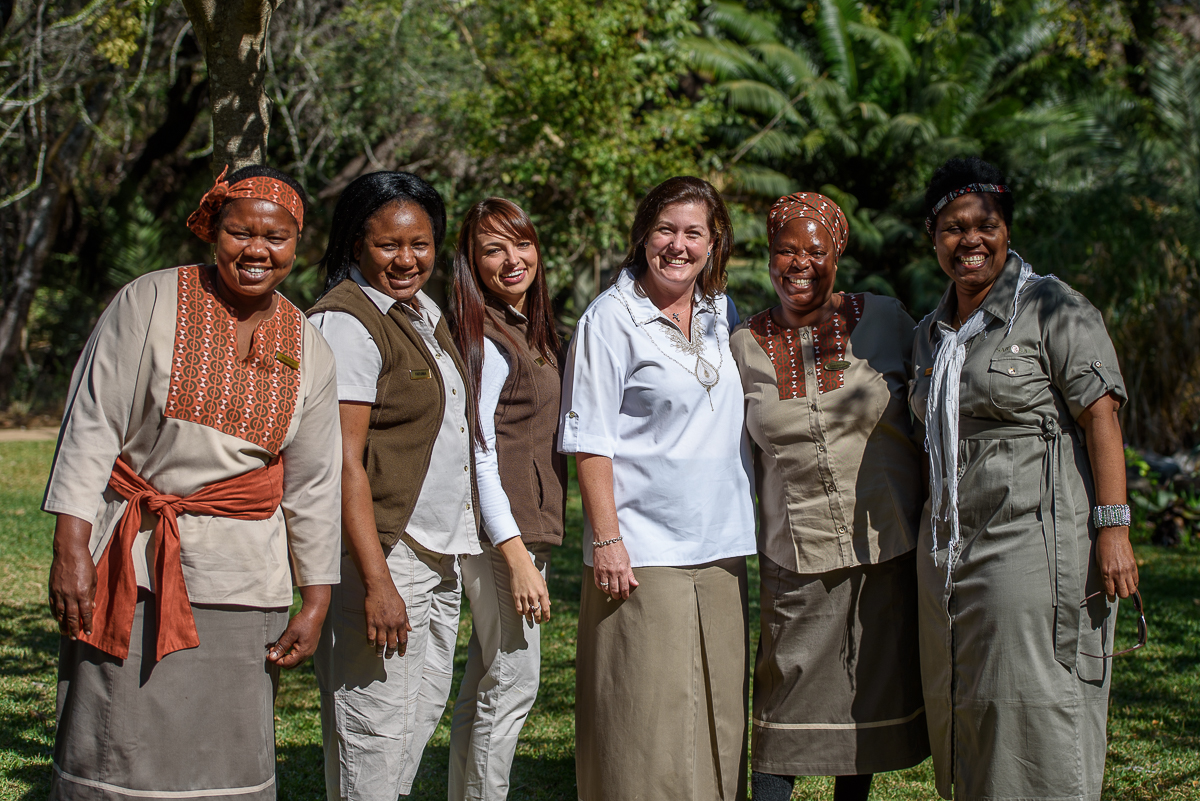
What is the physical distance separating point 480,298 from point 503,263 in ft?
0.44

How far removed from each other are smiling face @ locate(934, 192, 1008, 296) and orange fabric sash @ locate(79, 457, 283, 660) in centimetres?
220

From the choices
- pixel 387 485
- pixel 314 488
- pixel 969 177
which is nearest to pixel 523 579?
pixel 387 485

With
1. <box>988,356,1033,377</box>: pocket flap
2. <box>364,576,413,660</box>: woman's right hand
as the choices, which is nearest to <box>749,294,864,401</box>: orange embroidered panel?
<box>988,356,1033,377</box>: pocket flap

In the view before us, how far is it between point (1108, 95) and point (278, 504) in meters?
13.6

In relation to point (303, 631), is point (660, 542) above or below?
above

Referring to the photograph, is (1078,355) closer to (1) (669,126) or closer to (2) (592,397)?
(2) (592,397)

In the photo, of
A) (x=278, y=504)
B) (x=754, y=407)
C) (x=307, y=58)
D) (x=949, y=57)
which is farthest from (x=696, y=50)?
(x=278, y=504)

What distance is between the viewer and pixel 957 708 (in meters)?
3.01

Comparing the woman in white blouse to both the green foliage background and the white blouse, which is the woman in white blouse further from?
the green foliage background

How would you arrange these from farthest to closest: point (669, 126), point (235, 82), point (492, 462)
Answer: point (669, 126) < point (235, 82) < point (492, 462)

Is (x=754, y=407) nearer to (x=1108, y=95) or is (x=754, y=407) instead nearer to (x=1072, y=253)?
(x=1072, y=253)

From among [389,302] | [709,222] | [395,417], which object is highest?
[709,222]

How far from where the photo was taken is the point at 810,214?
10.5ft

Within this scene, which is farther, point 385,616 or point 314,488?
point 385,616
